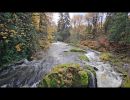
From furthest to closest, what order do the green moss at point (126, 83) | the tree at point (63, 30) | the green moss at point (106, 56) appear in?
the tree at point (63, 30)
the green moss at point (106, 56)
the green moss at point (126, 83)

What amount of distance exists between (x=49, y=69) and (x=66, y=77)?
0.35 metres

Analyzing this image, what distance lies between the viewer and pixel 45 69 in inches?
206

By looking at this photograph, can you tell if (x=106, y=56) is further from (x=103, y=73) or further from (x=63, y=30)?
(x=63, y=30)

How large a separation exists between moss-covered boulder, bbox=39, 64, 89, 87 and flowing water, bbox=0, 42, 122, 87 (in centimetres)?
8

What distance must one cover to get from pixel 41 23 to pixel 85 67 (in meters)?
1.11

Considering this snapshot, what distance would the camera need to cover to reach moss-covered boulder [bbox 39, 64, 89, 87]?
5055mm

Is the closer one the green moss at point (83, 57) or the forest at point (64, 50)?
the forest at point (64, 50)

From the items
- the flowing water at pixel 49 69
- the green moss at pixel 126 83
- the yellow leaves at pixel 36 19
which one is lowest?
the green moss at pixel 126 83

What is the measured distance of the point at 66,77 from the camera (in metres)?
Result: 5.11

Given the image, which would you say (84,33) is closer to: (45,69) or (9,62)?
(45,69)

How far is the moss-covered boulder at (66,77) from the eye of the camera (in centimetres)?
505

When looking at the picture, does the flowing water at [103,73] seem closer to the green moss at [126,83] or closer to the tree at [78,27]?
the green moss at [126,83]

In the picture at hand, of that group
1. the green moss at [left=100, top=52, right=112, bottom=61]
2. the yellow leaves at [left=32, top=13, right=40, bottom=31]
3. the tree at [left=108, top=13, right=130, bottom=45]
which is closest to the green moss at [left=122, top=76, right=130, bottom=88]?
the green moss at [left=100, top=52, right=112, bottom=61]

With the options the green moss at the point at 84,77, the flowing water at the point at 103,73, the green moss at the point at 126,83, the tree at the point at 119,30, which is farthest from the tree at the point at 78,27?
the green moss at the point at 126,83
